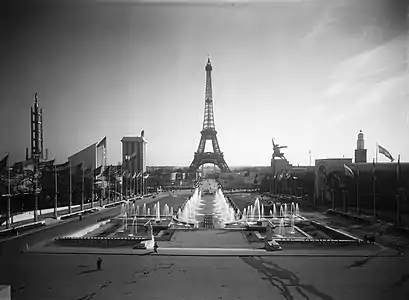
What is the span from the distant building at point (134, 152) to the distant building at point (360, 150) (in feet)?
12.4

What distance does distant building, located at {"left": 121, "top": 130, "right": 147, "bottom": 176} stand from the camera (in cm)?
671

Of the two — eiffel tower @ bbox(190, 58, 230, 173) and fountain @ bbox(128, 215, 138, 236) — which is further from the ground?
eiffel tower @ bbox(190, 58, 230, 173)

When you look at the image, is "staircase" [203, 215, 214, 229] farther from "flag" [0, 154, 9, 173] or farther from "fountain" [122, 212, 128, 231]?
"flag" [0, 154, 9, 173]

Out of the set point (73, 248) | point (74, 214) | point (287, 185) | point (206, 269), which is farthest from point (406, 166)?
point (74, 214)

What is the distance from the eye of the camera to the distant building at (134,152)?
6711 mm

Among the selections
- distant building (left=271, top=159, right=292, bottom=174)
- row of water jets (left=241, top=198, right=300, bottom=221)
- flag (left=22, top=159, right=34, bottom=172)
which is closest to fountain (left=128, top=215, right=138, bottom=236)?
flag (left=22, top=159, right=34, bottom=172)

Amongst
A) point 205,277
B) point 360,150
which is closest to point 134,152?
point 205,277

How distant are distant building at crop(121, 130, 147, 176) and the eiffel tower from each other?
5.53 ft

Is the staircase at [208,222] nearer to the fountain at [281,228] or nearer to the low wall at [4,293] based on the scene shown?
the fountain at [281,228]

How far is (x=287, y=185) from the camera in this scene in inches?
444

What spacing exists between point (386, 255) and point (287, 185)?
5891 mm

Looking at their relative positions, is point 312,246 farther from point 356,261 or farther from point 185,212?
point 185,212

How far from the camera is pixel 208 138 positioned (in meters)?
12.7

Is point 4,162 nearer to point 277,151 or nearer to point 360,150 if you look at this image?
point 277,151
